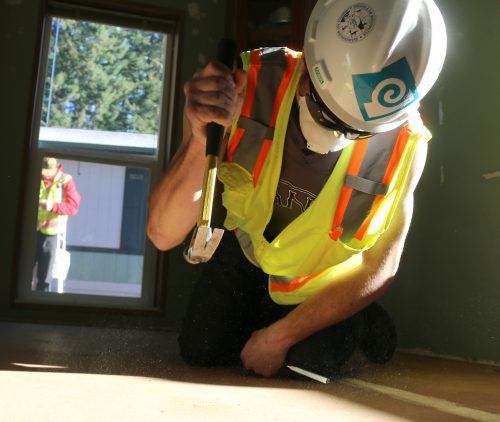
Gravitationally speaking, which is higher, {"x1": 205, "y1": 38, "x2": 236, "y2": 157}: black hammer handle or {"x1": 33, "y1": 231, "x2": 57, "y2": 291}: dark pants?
{"x1": 205, "y1": 38, "x2": 236, "y2": 157}: black hammer handle

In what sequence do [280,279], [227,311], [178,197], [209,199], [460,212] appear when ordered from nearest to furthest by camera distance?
1. [209,199]
2. [178,197]
3. [280,279]
4. [227,311]
5. [460,212]

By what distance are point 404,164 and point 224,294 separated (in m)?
0.78

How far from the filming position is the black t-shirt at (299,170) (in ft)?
5.57

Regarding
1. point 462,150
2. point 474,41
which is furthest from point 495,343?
point 474,41

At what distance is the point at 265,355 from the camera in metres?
1.75

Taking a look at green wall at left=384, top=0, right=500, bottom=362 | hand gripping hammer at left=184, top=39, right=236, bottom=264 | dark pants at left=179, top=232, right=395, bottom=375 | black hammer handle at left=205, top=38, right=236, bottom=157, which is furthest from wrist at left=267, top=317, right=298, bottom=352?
green wall at left=384, top=0, right=500, bottom=362

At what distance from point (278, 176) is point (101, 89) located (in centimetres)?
233

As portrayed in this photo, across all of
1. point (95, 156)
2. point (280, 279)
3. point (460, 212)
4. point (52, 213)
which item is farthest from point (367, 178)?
point (52, 213)

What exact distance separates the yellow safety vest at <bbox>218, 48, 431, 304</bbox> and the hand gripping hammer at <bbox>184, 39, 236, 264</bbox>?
391 mm

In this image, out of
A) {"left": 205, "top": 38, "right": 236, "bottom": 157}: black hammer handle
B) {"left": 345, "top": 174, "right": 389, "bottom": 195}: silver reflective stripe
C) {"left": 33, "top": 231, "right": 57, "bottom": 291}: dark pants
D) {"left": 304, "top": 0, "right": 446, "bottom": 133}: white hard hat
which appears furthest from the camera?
{"left": 33, "top": 231, "right": 57, "bottom": 291}: dark pants

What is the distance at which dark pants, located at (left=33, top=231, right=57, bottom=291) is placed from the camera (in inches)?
141

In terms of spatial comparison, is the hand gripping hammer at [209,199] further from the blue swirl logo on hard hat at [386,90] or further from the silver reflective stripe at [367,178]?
the silver reflective stripe at [367,178]

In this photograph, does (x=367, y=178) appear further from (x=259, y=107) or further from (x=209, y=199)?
(x=209, y=199)

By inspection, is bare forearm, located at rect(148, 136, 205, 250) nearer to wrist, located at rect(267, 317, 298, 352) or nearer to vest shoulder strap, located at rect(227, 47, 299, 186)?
vest shoulder strap, located at rect(227, 47, 299, 186)
